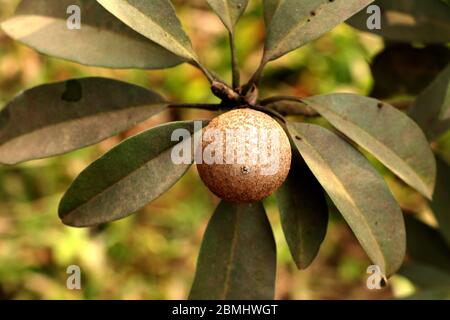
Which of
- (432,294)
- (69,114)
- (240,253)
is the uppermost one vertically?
(69,114)

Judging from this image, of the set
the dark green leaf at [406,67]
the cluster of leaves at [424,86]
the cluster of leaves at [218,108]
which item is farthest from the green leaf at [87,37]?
the dark green leaf at [406,67]

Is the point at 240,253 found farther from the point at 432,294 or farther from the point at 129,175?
the point at 432,294

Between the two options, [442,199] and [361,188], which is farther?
[442,199]

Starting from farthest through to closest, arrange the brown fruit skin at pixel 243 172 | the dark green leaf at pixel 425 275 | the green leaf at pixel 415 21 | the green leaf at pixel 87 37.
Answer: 1. the dark green leaf at pixel 425 275
2. the green leaf at pixel 415 21
3. the green leaf at pixel 87 37
4. the brown fruit skin at pixel 243 172

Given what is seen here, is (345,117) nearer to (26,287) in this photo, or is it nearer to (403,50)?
(403,50)

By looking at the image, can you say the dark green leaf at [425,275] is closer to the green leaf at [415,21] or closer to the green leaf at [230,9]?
the green leaf at [415,21]

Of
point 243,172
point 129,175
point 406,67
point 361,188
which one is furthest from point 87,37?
point 406,67
